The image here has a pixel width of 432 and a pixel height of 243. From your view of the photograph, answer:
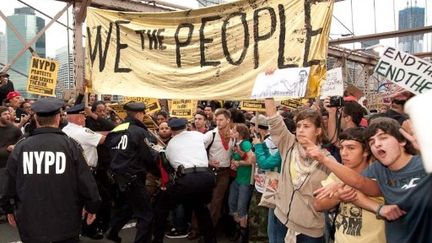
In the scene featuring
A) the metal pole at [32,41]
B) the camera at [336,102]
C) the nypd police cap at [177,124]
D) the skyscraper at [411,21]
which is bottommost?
the nypd police cap at [177,124]

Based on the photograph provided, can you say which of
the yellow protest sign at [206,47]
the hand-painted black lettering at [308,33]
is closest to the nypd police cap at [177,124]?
the yellow protest sign at [206,47]

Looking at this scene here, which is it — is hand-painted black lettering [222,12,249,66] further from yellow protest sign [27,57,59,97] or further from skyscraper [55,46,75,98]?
skyscraper [55,46,75,98]

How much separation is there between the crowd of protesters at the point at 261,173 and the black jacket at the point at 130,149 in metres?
0.01

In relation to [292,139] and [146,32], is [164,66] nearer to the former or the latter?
[146,32]

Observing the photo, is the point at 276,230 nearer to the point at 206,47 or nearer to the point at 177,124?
the point at 206,47

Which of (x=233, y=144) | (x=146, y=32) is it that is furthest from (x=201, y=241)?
(x=146, y=32)

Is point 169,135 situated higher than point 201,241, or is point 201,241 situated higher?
point 169,135

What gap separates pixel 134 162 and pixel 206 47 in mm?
1787

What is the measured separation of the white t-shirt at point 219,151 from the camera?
6.06m

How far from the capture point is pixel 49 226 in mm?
3635

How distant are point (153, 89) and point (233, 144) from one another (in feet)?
5.00

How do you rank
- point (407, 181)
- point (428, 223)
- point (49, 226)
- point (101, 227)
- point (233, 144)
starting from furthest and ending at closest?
1. point (101, 227)
2. point (233, 144)
3. point (49, 226)
4. point (407, 181)
5. point (428, 223)

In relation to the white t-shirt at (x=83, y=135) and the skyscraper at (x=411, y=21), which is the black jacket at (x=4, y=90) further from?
the skyscraper at (x=411, y=21)

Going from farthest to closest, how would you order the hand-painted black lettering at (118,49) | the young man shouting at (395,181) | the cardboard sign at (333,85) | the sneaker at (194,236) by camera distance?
the sneaker at (194,236) → the hand-painted black lettering at (118,49) → the cardboard sign at (333,85) → the young man shouting at (395,181)
